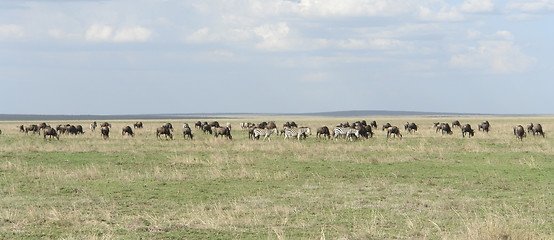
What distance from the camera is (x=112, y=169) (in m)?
21.1

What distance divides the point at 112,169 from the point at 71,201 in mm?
7225

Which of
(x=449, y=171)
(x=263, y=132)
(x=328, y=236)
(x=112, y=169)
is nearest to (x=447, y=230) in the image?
(x=328, y=236)

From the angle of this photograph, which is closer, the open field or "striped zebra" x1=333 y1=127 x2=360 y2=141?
the open field

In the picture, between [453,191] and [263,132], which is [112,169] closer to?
[453,191]

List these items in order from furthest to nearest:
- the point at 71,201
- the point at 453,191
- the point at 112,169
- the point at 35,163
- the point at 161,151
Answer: the point at 161,151, the point at 35,163, the point at 112,169, the point at 453,191, the point at 71,201

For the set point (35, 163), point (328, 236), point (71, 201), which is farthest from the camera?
point (35, 163)

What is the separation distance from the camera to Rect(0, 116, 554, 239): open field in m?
10.5

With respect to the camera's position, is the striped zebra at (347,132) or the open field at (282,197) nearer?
the open field at (282,197)

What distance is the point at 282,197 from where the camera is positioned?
1466cm

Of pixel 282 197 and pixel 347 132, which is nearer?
pixel 282 197

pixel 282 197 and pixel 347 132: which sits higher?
pixel 347 132

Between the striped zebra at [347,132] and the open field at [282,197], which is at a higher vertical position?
the striped zebra at [347,132]

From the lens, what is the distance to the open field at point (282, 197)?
10.5m

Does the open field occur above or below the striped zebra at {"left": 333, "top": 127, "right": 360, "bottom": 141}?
below
